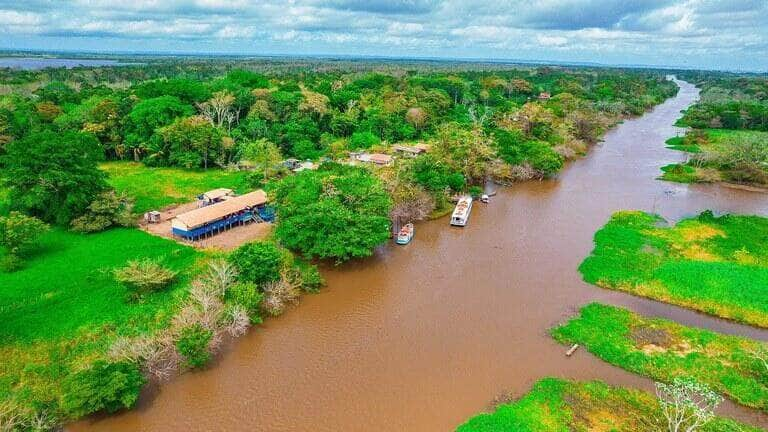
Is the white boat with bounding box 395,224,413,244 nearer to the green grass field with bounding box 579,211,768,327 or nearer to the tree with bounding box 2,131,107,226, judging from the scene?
the green grass field with bounding box 579,211,768,327

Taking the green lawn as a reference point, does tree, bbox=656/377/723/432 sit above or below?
below

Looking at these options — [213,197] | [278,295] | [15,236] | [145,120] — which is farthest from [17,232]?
[145,120]

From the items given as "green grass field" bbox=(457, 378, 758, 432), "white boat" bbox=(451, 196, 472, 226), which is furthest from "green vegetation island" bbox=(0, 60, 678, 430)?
"green grass field" bbox=(457, 378, 758, 432)

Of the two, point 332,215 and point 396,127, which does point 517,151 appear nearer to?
point 396,127

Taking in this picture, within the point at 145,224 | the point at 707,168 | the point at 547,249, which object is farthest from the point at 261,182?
the point at 707,168

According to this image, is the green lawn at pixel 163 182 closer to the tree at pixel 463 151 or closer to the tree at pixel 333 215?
the tree at pixel 333 215

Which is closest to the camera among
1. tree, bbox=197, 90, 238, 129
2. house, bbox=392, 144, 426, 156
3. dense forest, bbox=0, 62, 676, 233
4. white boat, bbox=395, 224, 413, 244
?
white boat, bbox=395, 224, 413, 244

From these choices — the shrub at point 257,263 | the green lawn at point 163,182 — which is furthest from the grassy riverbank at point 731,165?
the green lawn at point 163,182
